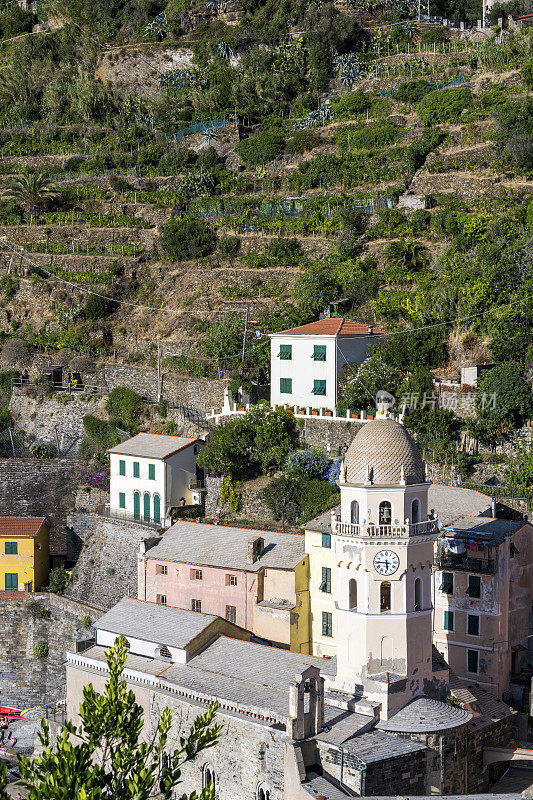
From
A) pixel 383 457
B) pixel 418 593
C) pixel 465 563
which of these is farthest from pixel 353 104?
pixel 418 593

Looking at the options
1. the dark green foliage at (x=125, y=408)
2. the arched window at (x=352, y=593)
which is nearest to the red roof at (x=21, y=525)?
the dark green foliage at (x=125, y=408)

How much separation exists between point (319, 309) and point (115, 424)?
10762 mm

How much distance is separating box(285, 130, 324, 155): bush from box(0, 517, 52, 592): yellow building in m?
30.7

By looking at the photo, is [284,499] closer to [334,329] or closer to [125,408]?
[334,329]

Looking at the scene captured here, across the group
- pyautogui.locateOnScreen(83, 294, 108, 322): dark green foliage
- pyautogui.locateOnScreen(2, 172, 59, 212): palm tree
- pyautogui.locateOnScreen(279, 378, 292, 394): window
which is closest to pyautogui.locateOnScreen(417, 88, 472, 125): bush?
pyautogui.locateOnScreen(83, 294, 108, 322): dark green foliage

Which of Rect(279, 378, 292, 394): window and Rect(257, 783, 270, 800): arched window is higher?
Rect(279, 378, 292, 394): window

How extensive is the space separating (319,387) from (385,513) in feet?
59.3

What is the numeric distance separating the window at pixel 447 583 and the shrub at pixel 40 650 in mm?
17737

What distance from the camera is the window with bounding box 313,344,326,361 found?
50.7 m

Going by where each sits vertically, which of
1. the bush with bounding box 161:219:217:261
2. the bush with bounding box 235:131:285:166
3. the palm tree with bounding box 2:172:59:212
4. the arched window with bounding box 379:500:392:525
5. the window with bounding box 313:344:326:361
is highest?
the bush with bounding box 235:131:285:166

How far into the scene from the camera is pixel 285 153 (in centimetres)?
7375

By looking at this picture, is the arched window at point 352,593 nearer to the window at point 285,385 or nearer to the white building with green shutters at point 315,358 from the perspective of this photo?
the white building with green shutters at point 315,358

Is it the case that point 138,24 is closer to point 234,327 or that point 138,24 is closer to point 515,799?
point 234,327

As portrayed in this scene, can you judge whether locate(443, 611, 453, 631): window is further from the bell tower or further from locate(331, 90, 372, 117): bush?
locate(331, 90, 372, 117): bush
